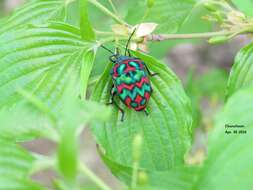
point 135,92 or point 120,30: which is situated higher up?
point 120,30

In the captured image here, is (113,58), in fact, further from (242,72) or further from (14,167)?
(14,167)

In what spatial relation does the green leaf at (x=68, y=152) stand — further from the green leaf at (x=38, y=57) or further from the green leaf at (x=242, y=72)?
the green leaf at (x=242, y=72)

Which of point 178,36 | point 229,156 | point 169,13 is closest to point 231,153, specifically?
point 229,156

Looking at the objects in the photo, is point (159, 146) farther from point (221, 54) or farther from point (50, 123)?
point (221, 54)

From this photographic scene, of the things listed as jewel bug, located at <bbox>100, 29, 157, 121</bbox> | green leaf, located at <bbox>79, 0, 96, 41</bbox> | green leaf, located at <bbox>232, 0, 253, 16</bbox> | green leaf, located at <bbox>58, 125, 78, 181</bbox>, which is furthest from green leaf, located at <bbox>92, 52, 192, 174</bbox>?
green leaf, located at <bbox>58, 125, 78, 181</bbox>

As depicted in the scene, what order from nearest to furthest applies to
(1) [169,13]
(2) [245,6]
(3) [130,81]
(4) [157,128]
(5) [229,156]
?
(5) [229,156]
(2) [245,6]
(4) [157,128]
(3) [130,81]
(1) [169,13]

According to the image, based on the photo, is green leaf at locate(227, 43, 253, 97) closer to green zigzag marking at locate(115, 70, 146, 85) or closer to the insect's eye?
green zigzag marking at locate(115, 70, 146, 85)
